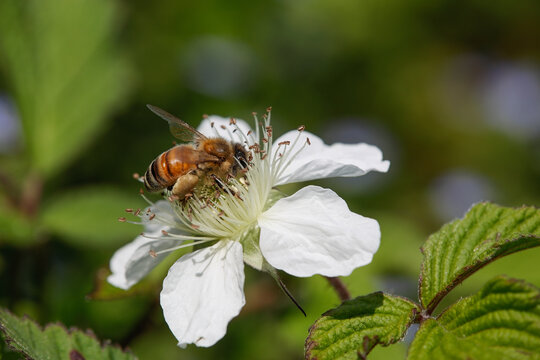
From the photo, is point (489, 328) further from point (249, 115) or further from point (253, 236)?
point (249, 115)

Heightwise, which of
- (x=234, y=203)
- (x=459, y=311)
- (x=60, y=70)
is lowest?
(x=60, y=70)

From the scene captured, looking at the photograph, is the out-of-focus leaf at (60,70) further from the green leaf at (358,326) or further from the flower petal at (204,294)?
the green leaf at (358,326)

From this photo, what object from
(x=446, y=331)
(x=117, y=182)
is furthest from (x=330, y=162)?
(x=117, y=182)

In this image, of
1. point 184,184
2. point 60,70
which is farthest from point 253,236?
point 60,70

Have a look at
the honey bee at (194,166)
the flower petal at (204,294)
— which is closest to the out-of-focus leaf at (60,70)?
the honey bee at (194,166)

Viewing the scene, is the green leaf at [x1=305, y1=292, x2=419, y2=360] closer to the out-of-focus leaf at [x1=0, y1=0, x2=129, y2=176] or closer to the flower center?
the flower center

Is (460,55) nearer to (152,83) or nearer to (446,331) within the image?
(152,83)

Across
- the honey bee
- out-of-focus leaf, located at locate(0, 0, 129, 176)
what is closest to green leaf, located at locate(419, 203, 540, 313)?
the honey bee
